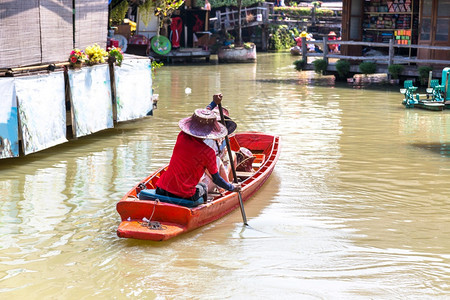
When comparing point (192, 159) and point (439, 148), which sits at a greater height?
point (192, 159)

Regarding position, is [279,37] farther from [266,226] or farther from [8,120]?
[266,226]

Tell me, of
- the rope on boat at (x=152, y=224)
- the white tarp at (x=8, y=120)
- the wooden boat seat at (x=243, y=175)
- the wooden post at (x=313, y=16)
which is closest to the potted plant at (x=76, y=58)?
the white tarp at (x=8, y=120)

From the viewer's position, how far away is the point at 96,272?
6680 millimetres

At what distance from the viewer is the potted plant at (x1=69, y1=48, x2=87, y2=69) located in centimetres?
1225

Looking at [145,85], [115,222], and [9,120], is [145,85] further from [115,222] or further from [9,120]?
[115,222]

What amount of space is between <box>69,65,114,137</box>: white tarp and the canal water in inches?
17.0

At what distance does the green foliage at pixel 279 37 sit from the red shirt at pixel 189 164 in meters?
40.3

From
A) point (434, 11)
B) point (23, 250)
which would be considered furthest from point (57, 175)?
point (434, 11)

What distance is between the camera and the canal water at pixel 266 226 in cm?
642

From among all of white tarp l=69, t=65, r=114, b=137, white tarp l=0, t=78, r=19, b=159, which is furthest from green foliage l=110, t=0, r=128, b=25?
white tarp l=0, t=78, r=19, b=159

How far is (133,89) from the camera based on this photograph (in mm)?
14609

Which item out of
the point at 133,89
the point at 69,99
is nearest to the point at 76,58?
the point at 69,99

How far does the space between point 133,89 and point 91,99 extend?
1.72m

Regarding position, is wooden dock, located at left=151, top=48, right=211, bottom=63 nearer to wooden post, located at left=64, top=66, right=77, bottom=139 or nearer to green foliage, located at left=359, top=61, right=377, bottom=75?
green foliage, located at left=359, top=61, right=377, bottom=75
